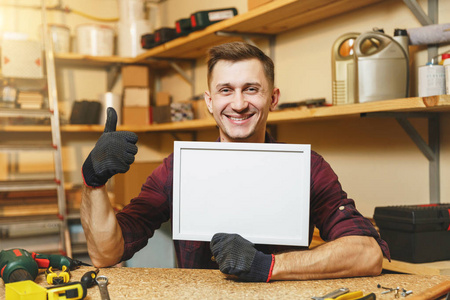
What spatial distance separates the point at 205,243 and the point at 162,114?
1.92 metres

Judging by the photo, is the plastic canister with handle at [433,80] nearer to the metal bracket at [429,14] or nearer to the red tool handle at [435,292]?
the metal bracket at [429,14]

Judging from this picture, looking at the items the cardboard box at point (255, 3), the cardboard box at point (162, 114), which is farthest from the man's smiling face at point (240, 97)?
the cardboard box at point (162, 114)

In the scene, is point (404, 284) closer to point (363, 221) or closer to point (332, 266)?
point (332, 266)

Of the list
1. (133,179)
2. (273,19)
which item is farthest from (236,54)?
(133,179)

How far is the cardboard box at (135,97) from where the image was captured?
11.8 feet

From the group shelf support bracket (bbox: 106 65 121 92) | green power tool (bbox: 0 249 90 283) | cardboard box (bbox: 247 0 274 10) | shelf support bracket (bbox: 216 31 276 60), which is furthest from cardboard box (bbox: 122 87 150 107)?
green power tool (bbox: 0 249 90 283)

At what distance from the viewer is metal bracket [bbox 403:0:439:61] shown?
1.74 m

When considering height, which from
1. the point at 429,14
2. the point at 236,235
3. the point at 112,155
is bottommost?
the point at 236,235

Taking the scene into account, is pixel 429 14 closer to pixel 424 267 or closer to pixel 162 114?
pixel 424 267

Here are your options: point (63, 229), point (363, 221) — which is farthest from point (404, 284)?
point (63, 229)

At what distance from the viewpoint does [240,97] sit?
139 cm

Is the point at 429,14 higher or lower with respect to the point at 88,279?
higher

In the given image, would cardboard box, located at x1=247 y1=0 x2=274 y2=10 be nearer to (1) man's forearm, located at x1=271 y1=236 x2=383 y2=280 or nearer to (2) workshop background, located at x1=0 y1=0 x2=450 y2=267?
(2) workshop background, located at x1=0 y1=0 x2=450 y2=267

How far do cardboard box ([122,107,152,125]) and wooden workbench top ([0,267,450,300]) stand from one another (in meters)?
2.50
